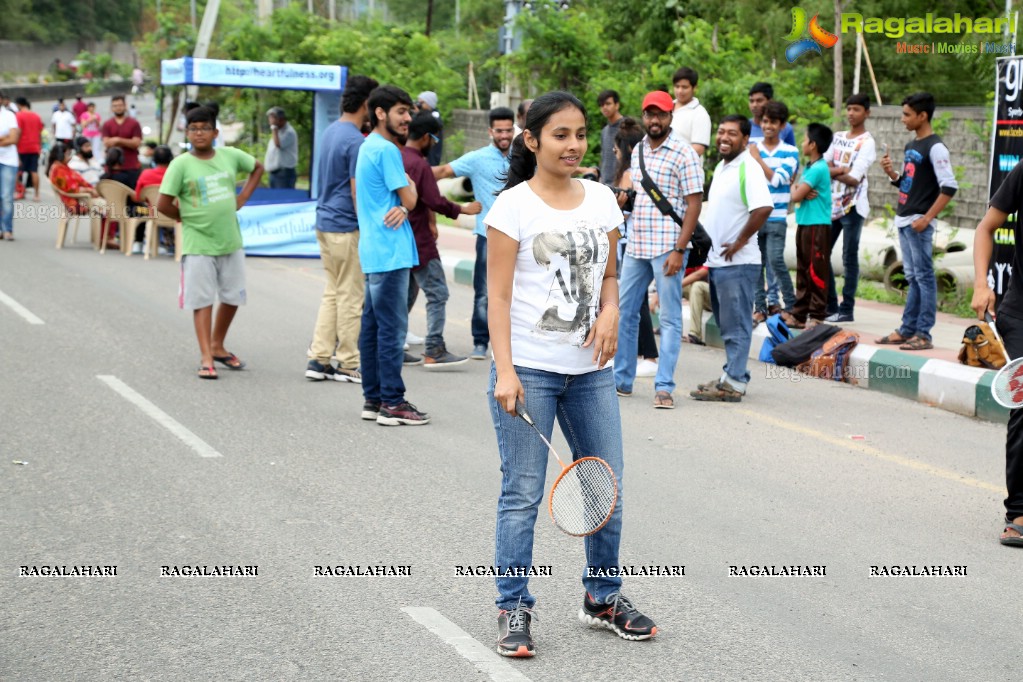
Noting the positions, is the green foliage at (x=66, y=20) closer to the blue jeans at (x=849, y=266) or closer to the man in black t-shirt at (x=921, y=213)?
the blue jeans at (x=849, y=266)

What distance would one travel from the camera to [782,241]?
455 inches

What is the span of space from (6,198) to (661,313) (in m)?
12.1

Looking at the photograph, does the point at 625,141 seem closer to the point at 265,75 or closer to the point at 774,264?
the point at 774,264

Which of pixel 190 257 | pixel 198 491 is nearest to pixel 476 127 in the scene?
pixel 190 257

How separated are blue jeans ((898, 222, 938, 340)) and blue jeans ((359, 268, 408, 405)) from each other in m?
4.52

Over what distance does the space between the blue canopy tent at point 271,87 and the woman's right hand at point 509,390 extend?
1307cm

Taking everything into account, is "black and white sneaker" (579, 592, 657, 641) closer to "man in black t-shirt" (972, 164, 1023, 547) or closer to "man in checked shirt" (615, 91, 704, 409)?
"man in black t-shirt" (972, 164, 1023, 547)

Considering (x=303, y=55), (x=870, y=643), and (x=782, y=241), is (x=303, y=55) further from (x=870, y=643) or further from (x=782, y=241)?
(x=870, y=643)

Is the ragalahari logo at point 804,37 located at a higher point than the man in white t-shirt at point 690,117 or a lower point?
higher

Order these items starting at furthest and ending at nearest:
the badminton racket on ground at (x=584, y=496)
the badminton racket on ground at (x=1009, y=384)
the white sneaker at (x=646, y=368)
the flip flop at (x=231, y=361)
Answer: the white sneaker at (x=646, y=368) < the flip flop at (x=231, y=361) < the badminton racket on ground at (x=1009, y=384) < the badminton racket on ground at (x=584, y=496)

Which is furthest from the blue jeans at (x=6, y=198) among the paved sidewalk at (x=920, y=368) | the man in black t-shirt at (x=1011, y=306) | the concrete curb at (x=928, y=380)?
the man in black t-shirt at (x=1011, y=306)

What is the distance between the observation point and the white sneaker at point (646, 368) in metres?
9.84

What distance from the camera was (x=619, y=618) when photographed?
15.2ft

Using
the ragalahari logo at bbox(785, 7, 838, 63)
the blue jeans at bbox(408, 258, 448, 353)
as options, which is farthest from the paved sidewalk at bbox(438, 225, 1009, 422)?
the ragalahari logo at bbox(785, 7, 838, 63)
